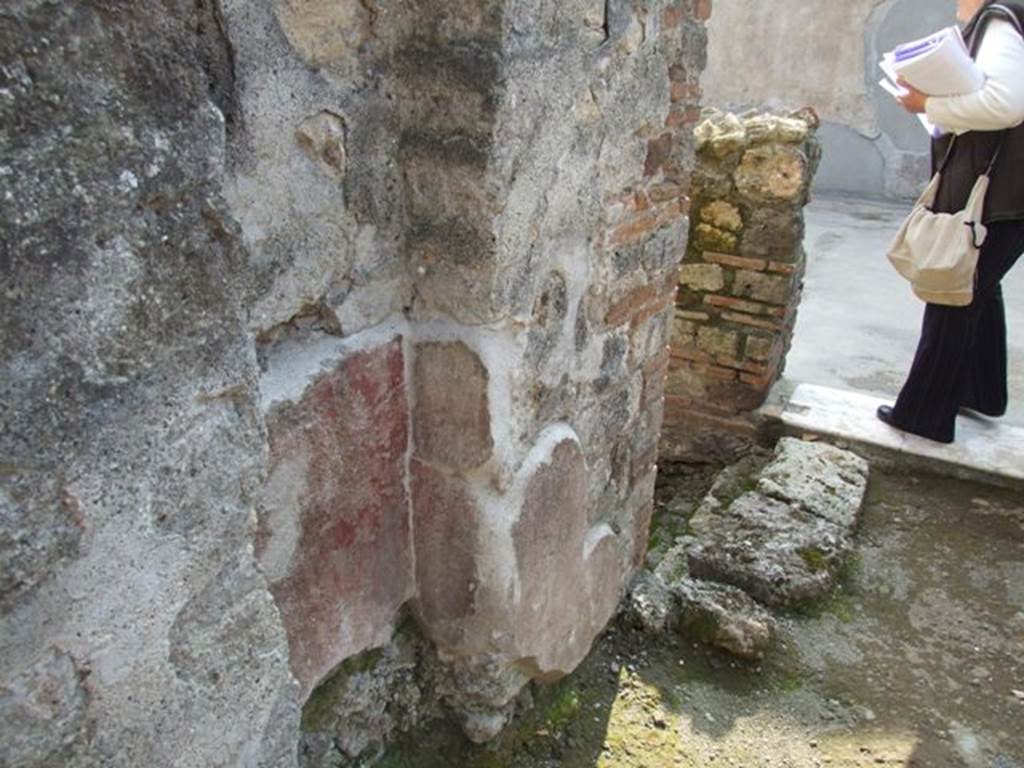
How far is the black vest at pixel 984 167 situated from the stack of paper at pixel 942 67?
0.55ft

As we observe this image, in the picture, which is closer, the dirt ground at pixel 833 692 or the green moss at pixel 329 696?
the green moss at pixel 329 696

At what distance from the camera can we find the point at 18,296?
610 millimetres

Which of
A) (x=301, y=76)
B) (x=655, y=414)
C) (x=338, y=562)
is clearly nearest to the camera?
(x=301, y=76)

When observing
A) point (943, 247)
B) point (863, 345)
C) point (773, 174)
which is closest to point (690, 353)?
point (773, 174)

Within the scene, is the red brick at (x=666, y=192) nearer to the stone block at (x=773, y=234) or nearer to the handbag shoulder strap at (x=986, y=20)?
the stone block at (x=773, y=234)

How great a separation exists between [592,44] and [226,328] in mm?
914

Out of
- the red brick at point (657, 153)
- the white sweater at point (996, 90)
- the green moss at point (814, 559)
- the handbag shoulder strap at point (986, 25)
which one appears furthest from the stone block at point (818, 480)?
the red brick at point (657, 153)

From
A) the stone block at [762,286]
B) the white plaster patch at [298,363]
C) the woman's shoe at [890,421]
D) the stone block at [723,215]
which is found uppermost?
the white plaster patch at [298,363]

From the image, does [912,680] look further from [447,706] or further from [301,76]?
[301,76]

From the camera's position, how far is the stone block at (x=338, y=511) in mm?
1209

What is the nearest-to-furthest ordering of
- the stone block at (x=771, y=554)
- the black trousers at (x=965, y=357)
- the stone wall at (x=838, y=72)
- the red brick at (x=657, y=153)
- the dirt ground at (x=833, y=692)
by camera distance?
the red brick at (x=657, y=153), the dirt ground at (x=833, y=692), the stone block at (x=771, y=554), the black trousers at (x=965, y=357), the stone wall at (x=838, y=72)

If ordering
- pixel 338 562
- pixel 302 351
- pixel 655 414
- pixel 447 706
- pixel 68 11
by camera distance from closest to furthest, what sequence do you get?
pixel 68 11 < pixel 302 351 < pixel 338 562 < pixel 447 706 < pixel 655 414

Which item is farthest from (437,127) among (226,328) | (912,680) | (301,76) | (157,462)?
(912,680)

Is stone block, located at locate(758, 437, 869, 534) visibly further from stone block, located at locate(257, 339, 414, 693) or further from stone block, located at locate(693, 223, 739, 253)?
stone block, located at locate(257, 339, 414, 693)
